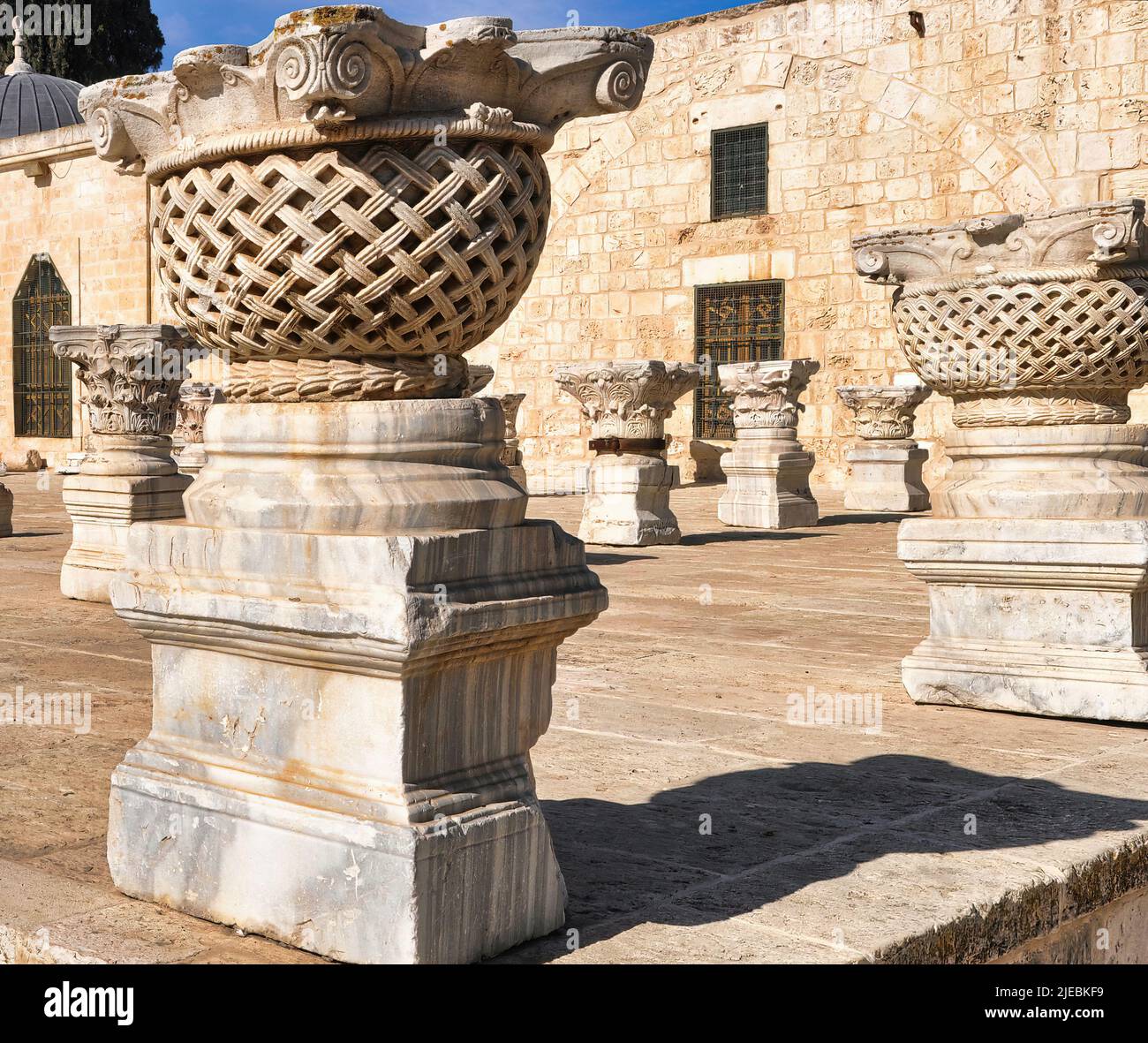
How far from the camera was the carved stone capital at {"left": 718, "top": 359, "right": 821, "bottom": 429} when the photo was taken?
12109mm

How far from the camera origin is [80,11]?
3011 cm

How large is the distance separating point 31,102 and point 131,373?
950 inches

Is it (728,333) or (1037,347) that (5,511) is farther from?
(728,333)

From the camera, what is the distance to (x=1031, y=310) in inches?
171

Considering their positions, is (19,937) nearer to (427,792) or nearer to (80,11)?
(427,792)

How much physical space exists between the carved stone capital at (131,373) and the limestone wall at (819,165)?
10661 mm

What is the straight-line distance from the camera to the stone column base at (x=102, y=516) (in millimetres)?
7051

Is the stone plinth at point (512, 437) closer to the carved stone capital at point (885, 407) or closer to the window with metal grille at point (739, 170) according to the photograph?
the carved stone capital at point (885, 407)

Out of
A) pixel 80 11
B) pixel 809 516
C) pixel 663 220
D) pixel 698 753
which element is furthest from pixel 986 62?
pixel 80 11

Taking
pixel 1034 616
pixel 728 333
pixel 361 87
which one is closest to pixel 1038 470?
pixel 1034 616

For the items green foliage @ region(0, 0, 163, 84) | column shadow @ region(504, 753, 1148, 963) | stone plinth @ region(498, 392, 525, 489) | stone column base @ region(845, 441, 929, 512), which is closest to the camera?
column shadow @ region(504, 753, 1148, 963)

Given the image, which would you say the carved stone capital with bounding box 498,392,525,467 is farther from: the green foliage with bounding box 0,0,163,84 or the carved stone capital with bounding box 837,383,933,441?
the green foliage with bounding box 0,0,163,84

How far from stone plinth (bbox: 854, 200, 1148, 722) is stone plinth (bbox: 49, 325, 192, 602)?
441 centimetres

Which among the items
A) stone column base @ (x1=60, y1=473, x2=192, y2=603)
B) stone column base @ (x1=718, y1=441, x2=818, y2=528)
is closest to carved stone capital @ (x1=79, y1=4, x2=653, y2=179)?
stone column base @ (x1=60, y1=473, x2=192, y2=603)
